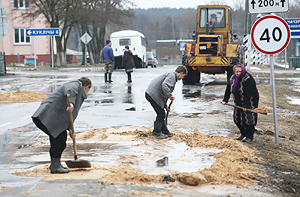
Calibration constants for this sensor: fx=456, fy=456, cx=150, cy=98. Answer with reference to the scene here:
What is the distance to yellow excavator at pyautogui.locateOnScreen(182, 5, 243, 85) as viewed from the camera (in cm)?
2033

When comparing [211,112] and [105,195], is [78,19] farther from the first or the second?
[105,195]

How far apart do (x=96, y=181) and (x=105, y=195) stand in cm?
60

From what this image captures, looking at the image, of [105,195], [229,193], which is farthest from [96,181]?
[229,193]

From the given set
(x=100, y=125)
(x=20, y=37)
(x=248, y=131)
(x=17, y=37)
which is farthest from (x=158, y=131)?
(x=17, y=37)

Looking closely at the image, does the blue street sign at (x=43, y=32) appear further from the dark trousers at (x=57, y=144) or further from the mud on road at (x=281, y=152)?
the dark trousers at (x=57, y=144)

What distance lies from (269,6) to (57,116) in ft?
15.0

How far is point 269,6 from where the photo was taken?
838 centimetres

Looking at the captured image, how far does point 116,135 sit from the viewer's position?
879cm

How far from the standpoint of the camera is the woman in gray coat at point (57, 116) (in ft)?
19.6

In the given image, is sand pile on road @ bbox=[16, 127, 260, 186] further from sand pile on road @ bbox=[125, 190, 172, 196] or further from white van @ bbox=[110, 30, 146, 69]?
white van @ bbox=[110, 30, 146, 69]

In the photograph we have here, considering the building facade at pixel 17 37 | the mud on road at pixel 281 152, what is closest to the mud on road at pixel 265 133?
the mud on road at pixel 281 152

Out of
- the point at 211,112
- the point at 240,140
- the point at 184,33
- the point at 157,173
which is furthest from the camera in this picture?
the point at 184,33

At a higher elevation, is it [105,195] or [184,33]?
[184,33]

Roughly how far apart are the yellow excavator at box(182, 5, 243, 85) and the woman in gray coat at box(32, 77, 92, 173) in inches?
575
